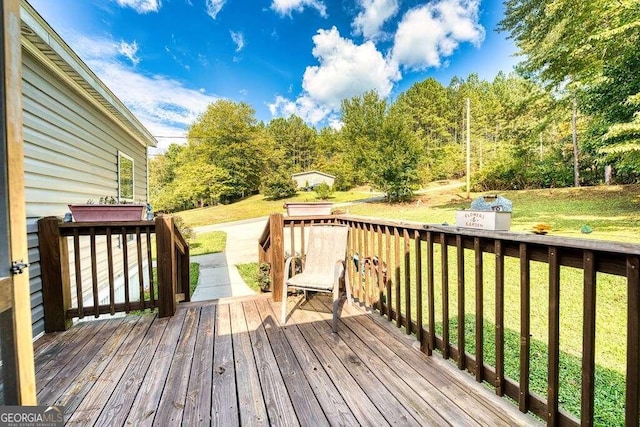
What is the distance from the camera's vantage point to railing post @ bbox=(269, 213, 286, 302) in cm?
317

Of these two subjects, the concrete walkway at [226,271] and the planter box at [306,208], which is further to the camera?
the concrete walkway at [226,271]

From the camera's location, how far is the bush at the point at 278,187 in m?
23.0

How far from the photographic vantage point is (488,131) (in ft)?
70.8

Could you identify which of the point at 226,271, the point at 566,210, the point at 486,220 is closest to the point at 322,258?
the point at 486,220

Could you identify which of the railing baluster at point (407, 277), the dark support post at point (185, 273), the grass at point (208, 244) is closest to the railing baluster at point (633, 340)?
the railing baluster at point (407, 277)

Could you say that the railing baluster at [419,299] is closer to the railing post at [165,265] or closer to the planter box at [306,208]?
the planter box at [306,208]

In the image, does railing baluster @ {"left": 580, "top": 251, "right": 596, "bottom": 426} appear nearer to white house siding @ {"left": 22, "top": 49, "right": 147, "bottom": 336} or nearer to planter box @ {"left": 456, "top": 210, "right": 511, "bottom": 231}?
planter box @ {"left": 456, "top": 210, "right": 511, "bottom": 231}

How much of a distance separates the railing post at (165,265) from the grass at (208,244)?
6.01 meters

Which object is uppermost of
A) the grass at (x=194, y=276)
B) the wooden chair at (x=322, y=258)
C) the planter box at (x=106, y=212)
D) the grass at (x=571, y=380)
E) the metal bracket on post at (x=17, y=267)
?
the planter box at (x=106, y=212)

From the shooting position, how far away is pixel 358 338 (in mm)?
2305

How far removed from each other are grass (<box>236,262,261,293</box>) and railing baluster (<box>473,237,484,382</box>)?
3910 millimetres

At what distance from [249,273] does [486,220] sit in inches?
208

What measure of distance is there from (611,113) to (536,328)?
27.6 ft

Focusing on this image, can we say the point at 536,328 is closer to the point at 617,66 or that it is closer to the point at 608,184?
the point at 617,66
